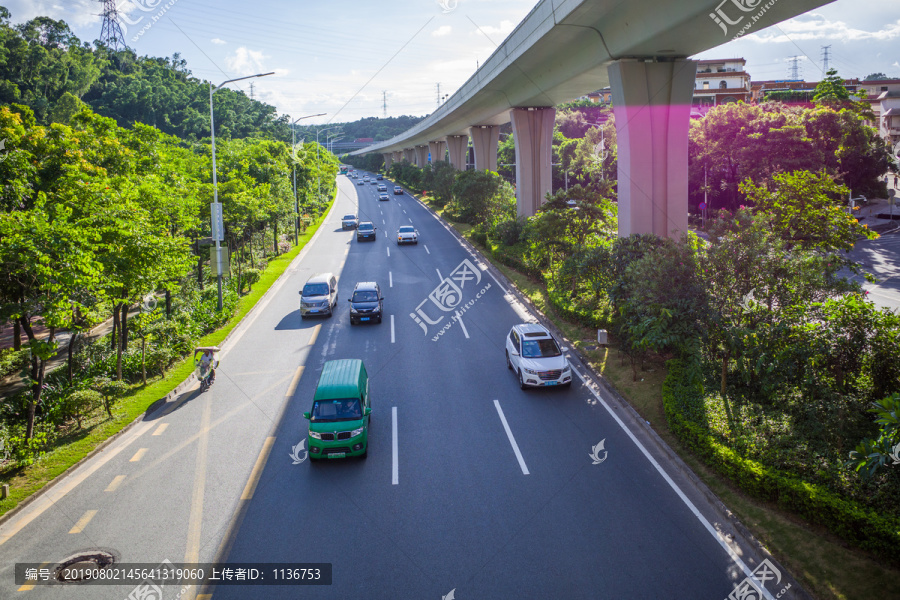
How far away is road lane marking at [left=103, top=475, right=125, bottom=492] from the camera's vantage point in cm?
1207

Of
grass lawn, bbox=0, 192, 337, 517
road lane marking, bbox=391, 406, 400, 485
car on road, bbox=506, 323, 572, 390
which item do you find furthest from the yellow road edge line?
car on road, bbox=506, 323, 572, 390

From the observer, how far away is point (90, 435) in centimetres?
1430

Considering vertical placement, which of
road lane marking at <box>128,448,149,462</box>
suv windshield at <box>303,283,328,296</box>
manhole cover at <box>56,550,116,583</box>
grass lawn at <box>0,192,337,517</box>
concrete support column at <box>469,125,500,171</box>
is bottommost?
manhole cover at <box>56,550,116,583</box>

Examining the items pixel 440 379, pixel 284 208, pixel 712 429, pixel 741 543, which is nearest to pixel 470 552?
pixel 741 543

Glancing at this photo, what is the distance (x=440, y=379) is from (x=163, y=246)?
9.12 metres

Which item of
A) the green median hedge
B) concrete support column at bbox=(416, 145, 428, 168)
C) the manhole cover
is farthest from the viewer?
concrete support column at bbox=(416, 145, 428, 168)

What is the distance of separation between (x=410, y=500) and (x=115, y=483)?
6.67 m

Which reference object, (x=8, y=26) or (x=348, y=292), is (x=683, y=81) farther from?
(x=8, y=26)

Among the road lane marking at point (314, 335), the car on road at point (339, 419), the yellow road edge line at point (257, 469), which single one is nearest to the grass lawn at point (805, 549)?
the car on road at point (339, 419)

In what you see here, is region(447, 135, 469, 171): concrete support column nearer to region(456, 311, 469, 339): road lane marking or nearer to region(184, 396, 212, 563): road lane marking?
region(456, 311, 469, 339): road lane marking

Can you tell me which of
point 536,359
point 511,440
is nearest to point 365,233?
point 536,359

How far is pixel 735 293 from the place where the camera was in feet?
47.5

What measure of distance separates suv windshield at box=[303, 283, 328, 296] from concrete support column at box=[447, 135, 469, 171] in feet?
160

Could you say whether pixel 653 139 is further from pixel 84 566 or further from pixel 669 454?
pixel 84 566
